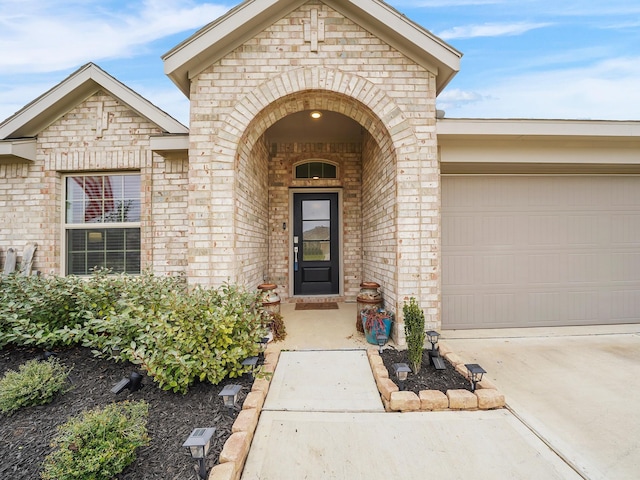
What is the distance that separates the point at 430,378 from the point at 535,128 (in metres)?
3.41

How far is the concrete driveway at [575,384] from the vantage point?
5.83ft

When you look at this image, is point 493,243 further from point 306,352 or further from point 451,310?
point 306,352

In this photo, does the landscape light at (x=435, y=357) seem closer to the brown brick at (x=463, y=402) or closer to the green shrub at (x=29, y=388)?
the brown brick at (x=463, y=402)

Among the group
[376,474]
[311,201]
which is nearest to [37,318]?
[376,474]

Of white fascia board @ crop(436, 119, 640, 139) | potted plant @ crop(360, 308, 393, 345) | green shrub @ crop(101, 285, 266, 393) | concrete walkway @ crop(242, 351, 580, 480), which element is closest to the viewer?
concrete walkway @ crop(242, 351, 580, 480)

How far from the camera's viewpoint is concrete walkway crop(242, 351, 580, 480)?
5.32 feet

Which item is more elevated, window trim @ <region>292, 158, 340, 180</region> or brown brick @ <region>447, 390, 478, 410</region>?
window trim @ <region>292, 158, 340, 180</region>

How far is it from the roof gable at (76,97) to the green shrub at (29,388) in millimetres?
3247

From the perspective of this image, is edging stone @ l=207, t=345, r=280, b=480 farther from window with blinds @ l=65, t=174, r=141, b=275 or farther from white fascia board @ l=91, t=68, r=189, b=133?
white fascia board @ l=91, t=68, r=189, b=133

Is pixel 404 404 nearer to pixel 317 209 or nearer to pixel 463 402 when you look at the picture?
pixel 463 402

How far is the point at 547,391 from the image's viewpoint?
243 centimetres

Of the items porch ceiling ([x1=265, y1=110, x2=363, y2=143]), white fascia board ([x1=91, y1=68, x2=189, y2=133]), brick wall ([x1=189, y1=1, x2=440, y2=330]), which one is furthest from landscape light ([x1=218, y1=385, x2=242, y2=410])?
porch ceiling ([x1=265, y1=110, x2=363, y2=143])

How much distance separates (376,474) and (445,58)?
3.98 meters

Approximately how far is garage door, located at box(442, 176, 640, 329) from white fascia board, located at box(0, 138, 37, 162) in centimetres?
609
